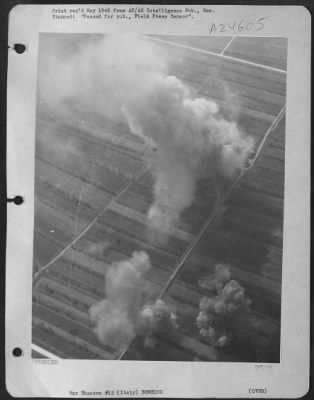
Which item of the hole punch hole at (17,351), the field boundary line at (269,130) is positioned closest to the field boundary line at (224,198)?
the field boundary line at (269,130)

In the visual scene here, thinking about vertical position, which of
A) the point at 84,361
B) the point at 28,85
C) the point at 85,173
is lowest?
the point at 84,361

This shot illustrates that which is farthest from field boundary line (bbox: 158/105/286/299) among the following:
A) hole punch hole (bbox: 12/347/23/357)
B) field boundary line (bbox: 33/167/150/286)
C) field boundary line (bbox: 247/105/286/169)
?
hole punch hole (bbox: 12/347/23/357)

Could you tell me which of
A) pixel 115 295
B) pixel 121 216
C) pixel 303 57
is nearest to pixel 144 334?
pixel 115 295

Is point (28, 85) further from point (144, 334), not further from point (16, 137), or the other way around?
point (144, 334)

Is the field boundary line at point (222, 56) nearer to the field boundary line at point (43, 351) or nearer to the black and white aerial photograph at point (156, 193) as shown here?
the black and white aerial photograph at point (156, 193)

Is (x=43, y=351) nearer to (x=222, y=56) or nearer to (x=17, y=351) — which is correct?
(x=17, y=351)
